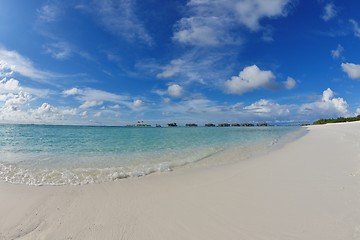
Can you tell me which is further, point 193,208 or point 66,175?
point 66,175

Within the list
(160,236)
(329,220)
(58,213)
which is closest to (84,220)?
(58,213)

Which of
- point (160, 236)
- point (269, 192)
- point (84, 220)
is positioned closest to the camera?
point (160, 236)

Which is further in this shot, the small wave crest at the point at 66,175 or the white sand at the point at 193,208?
the small wave crest at the point at 66,175

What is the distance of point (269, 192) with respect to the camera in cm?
589

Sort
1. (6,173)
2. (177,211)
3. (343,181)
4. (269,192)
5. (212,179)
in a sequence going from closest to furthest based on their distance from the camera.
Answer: (177,211) → (269,192) → (343,181) → (212,179) → (6,173)

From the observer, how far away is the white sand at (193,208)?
13.0 ft

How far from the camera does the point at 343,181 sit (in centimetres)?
645

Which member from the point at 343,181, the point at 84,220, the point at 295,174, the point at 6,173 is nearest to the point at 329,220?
the point at 343,181

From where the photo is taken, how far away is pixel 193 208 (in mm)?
4992

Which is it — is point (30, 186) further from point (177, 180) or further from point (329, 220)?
point (329, 220)

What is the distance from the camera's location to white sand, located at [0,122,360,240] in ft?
13.0

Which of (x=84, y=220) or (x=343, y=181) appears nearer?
(x=84, y=220)

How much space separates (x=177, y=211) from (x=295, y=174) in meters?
5.15

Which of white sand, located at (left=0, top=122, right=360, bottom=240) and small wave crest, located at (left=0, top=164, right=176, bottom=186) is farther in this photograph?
small wave crest, located at (left=0, top=164, right=176, bottom=186)
